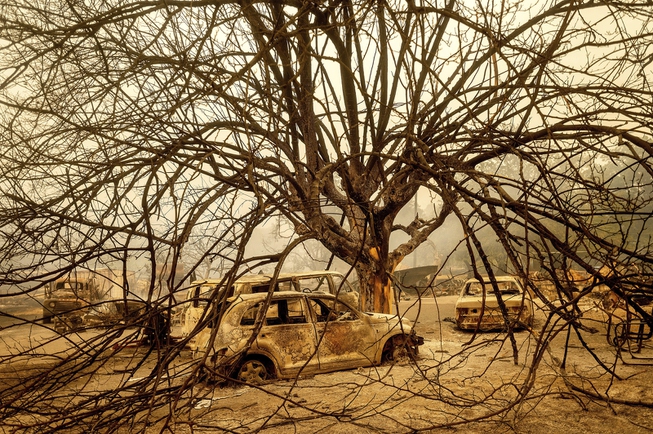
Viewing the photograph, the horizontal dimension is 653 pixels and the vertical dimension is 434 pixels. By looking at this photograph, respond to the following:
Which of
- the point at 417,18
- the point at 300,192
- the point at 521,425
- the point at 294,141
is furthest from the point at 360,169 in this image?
the point at 417,18

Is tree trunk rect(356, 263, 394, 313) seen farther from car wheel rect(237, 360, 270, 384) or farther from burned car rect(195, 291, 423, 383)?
car wheel rect(237, 360, 270, 384)

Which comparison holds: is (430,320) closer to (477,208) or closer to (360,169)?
(360,169)

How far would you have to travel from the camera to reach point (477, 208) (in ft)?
10.4

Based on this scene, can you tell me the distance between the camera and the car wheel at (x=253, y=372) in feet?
23.1

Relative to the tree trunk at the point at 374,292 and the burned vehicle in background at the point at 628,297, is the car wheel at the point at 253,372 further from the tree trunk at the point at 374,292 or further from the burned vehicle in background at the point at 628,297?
the burned vehicle in background at the point at 628,297

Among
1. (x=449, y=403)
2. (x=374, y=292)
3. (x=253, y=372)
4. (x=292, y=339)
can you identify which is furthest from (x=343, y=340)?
(x=449, y=403)

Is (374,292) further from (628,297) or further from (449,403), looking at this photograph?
(628,297)

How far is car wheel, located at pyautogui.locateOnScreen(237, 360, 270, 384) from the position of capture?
23.1 ft

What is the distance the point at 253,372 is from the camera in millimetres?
7062

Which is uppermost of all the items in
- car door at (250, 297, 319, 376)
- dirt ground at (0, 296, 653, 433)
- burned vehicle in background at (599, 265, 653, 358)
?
burned vehicle in background at (599, 265, 653, 358)

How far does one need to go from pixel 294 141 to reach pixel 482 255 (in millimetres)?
→ 4974

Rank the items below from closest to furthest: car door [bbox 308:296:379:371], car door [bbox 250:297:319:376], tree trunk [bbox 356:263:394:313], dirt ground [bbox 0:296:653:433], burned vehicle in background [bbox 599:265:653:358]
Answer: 1. burned vehicle in background [bbox 599:265:653:358]
2. dirt ground [bbox 0:296:653:433]
3. car door [bbox 250:297:319:376]
4. car door [bbox 308:296:379:371]
5. tree trunk [bbox 356:263:394:313]

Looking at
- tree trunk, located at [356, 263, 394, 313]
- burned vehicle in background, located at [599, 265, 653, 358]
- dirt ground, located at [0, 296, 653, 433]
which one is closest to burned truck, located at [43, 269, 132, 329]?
dirt ground, located at [0, 296, 653, 433]

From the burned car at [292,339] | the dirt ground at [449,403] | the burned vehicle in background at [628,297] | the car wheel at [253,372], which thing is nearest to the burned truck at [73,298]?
the dirt ground at [449,403]
